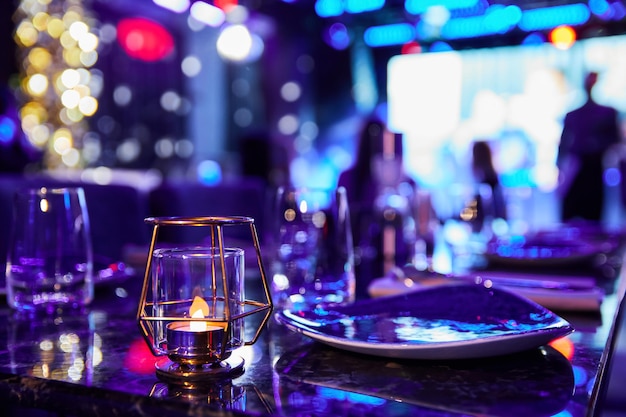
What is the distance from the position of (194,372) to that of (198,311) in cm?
5

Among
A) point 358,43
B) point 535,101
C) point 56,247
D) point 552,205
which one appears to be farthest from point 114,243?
point 358,43

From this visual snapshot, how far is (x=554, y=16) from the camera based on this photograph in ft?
23.9

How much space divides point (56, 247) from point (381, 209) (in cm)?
73

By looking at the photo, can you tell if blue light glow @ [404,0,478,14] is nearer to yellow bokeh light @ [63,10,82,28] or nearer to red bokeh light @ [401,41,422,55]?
red bokeh light @ [401,41,422,55]

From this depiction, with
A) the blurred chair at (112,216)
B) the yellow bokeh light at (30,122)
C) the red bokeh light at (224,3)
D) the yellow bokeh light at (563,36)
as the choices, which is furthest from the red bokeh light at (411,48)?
the blurred chair at (112,216)

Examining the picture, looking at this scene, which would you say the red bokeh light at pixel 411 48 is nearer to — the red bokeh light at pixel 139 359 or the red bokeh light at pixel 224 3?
the red bokeh light at pixel 224 3

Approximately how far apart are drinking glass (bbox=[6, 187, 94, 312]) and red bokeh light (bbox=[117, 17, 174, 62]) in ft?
22.4

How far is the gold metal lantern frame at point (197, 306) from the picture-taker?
474 millimetres

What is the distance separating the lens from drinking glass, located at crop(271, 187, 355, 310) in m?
0.82

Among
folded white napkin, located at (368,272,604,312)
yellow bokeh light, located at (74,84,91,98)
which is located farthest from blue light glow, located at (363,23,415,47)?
folded white napkin, located at (368,272,604,312)

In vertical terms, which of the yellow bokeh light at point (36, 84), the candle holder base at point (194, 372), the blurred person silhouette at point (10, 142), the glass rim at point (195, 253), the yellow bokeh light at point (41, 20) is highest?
the yellow bokeh light at point (41, 20)

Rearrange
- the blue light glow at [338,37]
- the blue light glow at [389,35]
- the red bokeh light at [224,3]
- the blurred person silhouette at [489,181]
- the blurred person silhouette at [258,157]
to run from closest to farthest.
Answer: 1. the blurred person silhouette at [489,181]
2. the blurred person silhouette at [258,157]
3. the red bokeh light at [224,3]
4. the blue light glow at [389,35]
5. the blue light glow at [338,37]

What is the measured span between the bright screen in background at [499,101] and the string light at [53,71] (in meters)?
3.77

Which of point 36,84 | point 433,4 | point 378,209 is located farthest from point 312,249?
point 433,4
